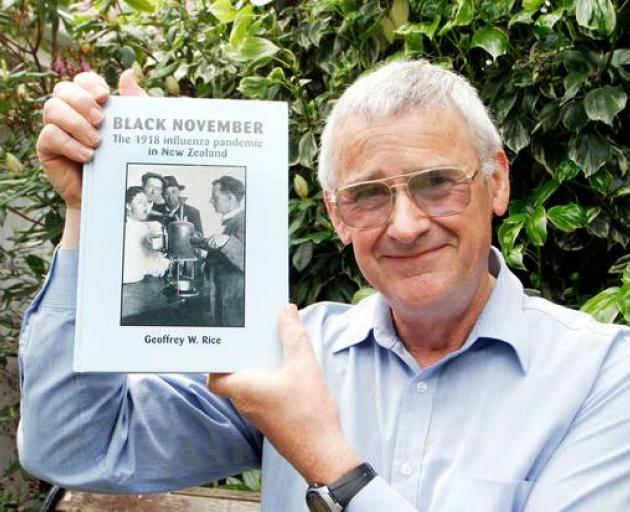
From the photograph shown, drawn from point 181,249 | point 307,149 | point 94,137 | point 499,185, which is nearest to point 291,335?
point 181,249

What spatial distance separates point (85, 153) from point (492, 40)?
1.22 metres

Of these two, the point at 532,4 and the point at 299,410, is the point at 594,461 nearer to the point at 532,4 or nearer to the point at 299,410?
the point at 299,410

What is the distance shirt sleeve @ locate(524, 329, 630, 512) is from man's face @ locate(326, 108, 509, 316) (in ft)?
0.94

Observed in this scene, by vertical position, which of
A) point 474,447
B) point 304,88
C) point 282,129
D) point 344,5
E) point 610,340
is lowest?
point 474,447

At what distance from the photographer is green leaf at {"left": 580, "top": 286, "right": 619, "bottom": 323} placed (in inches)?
69.3

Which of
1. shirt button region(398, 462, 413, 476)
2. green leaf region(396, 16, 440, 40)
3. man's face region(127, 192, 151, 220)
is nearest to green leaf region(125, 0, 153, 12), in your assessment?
green leaf region(396, 16, 440, 40)

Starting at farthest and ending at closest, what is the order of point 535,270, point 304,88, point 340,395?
point 304,88
point 535,270
point 340,395

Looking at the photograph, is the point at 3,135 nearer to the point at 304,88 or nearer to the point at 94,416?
the point at 304,88

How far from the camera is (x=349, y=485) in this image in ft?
3.77

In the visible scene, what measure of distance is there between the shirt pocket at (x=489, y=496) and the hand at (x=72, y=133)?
73cm

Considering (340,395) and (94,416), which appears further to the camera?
(340,395)

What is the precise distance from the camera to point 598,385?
4.30 ft

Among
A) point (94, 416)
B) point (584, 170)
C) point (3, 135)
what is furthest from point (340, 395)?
point (3, 135)

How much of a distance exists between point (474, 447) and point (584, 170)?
957 mm
